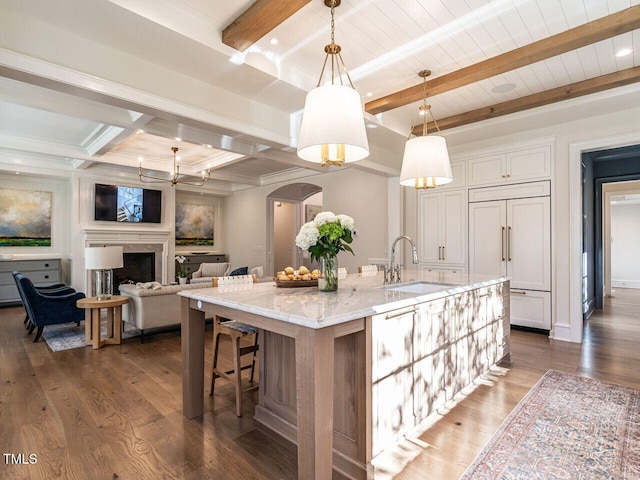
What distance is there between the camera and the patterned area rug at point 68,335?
161 inches

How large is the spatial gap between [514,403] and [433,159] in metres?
2.03

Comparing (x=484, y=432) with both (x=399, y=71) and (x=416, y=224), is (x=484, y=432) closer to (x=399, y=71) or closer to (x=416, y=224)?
(x=399, y=71)

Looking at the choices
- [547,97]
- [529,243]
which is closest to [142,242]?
[529,243]

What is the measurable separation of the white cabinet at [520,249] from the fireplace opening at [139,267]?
6.82 meters

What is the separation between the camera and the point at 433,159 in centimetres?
284

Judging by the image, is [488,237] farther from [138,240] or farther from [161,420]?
[138,240]

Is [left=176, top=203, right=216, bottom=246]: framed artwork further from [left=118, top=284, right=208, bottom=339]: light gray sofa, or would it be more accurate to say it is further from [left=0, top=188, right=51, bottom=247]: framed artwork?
[left=118, top=284, right=208, bottom=339]: light gray sofa

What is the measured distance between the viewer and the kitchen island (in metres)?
1.50

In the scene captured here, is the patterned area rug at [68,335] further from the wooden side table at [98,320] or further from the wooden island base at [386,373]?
the wooden island base at [386,373]

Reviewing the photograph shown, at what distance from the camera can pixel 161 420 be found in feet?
7.74

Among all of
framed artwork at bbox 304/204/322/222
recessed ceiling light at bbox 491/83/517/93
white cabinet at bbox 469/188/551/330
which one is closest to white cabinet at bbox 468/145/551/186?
white cabinet at bbox 469/188/551/330

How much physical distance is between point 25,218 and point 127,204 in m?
1.90

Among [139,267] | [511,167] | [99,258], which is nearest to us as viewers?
[99,258]

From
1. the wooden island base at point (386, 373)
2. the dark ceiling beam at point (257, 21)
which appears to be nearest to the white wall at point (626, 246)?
the wooden island base at point (386, 373)
